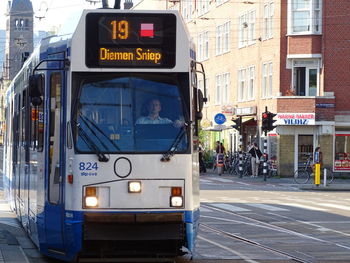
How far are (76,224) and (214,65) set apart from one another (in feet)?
167

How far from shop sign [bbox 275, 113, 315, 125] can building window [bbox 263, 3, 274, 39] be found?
5198 mm

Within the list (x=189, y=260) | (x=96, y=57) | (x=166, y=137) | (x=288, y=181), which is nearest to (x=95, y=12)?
(x=96, y=57)

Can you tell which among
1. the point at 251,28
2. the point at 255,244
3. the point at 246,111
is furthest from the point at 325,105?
the point at 255,244

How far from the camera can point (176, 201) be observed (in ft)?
38.0

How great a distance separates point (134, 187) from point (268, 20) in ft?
131

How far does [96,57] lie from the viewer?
1170cm

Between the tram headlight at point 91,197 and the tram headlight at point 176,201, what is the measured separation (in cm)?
95

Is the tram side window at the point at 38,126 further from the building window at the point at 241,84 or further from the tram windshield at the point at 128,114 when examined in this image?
the building window at the point at 241,84

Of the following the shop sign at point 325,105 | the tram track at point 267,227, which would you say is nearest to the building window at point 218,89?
the shop sign at point 325,105

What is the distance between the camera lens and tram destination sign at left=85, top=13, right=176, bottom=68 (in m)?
11.7

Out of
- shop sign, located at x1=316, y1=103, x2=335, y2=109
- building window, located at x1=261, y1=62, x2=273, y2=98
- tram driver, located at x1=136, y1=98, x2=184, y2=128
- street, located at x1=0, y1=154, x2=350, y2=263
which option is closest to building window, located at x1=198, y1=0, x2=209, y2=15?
building window, located at x1=261, y1=62, x2=273, y2=98

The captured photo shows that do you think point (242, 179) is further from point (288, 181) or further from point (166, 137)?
point (166, 137)

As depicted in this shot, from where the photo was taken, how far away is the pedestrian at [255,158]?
4553cm

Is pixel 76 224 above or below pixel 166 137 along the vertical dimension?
below
